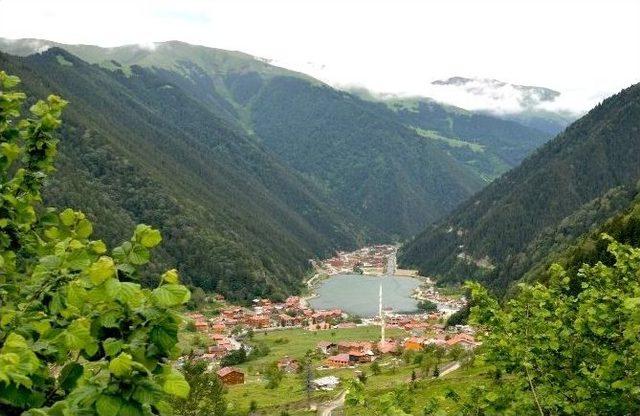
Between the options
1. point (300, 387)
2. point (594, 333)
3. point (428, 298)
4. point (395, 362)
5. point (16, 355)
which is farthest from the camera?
point (428, 298)

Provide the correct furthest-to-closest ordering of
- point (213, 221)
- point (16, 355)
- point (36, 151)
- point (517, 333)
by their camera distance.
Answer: point (213, 221), point (517, 333), point (36, 151), point (16, 355)

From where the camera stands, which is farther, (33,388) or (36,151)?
(36,151)

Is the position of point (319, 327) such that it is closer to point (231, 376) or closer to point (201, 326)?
point (201, 326)

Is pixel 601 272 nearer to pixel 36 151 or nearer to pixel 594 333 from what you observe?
pixel 594 333

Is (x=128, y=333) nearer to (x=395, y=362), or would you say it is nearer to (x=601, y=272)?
(x=601, y=272)

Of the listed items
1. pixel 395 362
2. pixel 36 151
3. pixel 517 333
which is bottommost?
pixel 395 362

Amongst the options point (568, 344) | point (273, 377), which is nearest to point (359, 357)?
point (273, 377)

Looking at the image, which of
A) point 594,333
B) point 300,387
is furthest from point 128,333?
point 300,387

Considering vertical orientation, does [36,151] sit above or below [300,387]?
above
